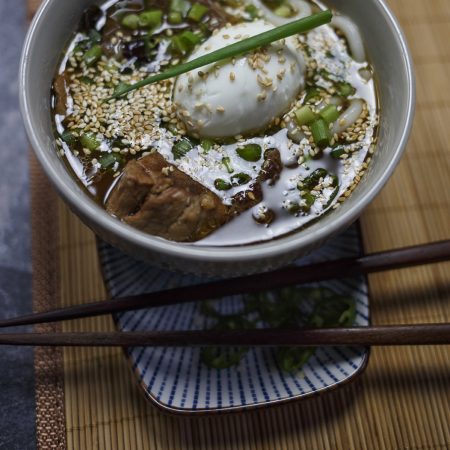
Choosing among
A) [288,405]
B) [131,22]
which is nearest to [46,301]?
[288,405]

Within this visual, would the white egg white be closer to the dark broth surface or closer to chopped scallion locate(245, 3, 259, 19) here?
the dark broth surface

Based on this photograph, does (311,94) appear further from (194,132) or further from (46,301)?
(46,301)

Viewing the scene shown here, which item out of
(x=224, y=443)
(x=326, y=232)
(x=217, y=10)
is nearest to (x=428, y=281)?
(x=326, y=232)

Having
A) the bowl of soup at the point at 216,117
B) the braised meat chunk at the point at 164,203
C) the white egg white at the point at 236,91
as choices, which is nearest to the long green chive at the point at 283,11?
the bowl of soup at the point at 216,117

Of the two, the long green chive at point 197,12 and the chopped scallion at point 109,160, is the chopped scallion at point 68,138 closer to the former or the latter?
the chopped scallion at point 109,160

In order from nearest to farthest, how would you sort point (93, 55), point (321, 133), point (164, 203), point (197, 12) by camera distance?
point (164, 203)
point (321, 133)
point (93, 55)
point (197, 12)

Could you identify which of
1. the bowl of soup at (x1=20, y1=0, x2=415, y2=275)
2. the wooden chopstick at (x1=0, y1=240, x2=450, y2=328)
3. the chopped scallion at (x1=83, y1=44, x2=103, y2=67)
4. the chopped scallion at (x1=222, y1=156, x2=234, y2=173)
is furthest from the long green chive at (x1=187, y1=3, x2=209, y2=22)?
the wooden chopstick at (x1=0, y1=240, x2=450, y2=328)

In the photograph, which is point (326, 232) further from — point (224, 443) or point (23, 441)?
point (23, 441)
